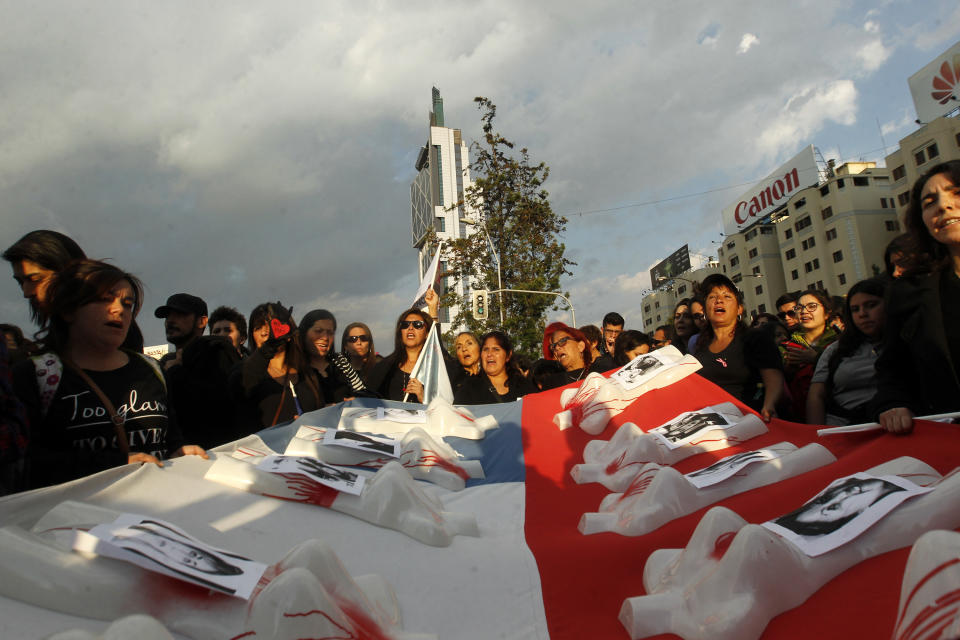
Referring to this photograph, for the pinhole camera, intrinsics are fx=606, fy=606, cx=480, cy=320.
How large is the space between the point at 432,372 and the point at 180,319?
6.56 ft

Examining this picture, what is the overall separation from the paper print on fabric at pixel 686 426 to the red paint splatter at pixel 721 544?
54.3 inches

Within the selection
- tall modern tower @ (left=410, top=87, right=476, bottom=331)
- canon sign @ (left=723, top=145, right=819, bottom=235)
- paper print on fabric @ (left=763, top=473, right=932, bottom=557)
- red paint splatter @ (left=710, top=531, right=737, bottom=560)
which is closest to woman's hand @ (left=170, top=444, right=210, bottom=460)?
red paint splatter @ (left=710, top=531, right=737, bottom=560)

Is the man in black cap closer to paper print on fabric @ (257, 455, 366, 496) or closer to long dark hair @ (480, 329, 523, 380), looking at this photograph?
paper print on fabric @ (257, 455, 366, 496)

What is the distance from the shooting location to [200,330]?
4.34 m

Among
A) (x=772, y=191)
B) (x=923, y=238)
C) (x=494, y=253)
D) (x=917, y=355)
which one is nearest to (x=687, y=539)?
(x=917, y=355)

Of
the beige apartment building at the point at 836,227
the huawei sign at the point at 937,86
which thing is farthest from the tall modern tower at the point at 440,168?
the huawei sign at the point at 937,86

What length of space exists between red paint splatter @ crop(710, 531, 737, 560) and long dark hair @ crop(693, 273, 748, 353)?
2.55m

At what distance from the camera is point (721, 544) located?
1679 mm

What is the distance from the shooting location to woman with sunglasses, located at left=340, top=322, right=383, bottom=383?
217 inches

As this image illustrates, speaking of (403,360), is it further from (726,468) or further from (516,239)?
(516,239)

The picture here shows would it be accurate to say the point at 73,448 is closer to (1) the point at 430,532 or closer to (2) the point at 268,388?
(1) the point at 430,532

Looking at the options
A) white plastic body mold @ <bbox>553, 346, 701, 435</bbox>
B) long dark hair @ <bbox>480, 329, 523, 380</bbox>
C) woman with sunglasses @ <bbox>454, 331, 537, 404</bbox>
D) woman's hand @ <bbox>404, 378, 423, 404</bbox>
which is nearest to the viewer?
white plastic body mold @ <bbox>553, 346, 701, 435</bbox>

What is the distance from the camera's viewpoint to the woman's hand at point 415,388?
4.87 meters

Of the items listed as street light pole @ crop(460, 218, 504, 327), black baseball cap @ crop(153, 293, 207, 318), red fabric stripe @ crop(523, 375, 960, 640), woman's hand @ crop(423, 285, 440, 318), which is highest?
street light pole @ crop(460, 218, 504, 327)
